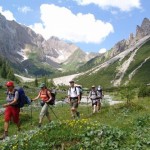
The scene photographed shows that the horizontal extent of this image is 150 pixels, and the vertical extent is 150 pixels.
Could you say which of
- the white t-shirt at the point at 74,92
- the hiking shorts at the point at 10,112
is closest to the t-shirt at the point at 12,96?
the hiking shorts at the point at 10,112

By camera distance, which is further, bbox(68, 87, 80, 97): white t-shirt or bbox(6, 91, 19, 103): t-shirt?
bbox(68, 87, 80, 97): white t-shirt

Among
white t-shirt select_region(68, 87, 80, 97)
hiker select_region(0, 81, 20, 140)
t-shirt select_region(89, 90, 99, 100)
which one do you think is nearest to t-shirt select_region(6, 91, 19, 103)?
hiker select_region(0, 81, 20, 140)

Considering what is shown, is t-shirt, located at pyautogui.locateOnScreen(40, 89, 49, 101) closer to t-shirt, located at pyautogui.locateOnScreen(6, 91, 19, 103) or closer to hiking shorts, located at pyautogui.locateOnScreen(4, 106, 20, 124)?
hiking shorts, located at pyautogui.locateOnScreen(4, 106, 20, 124)

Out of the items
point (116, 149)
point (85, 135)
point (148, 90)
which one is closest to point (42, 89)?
point (85, 135)

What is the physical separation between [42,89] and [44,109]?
1.42 m

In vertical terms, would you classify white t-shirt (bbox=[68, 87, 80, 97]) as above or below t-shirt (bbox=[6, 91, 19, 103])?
above

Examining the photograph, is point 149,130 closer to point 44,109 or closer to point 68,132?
point 68,132

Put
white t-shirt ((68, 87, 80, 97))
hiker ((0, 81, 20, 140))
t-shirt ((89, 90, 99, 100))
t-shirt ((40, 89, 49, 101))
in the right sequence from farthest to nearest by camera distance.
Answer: t-shirt ((89, 90, 99, 100)) → white t-shirt ((68, 87, 80, 97)) → t-shirt ((40, 89, 49, 101)) → hiker ((0, 81, 20, 140))

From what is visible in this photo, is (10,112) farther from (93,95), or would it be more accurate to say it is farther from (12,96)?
(93,95)

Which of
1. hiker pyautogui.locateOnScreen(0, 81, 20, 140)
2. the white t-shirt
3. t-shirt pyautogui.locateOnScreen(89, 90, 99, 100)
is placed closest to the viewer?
hiker pyautogui.locateOnScreen(0, 81, 20, 140)

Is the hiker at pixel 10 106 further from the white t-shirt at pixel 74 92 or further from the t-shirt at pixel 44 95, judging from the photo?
the white t-shirt at pixel 74 92

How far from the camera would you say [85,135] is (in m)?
15.5

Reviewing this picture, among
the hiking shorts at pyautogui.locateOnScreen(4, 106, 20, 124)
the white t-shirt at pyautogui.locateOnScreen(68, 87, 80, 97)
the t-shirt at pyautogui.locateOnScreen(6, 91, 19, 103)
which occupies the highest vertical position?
the white t-shirt at pyautogui.locateOnScreen(68, 87, 80, 97)

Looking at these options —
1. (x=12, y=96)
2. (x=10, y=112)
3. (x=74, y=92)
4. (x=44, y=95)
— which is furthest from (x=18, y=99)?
(x=74, y=92)
